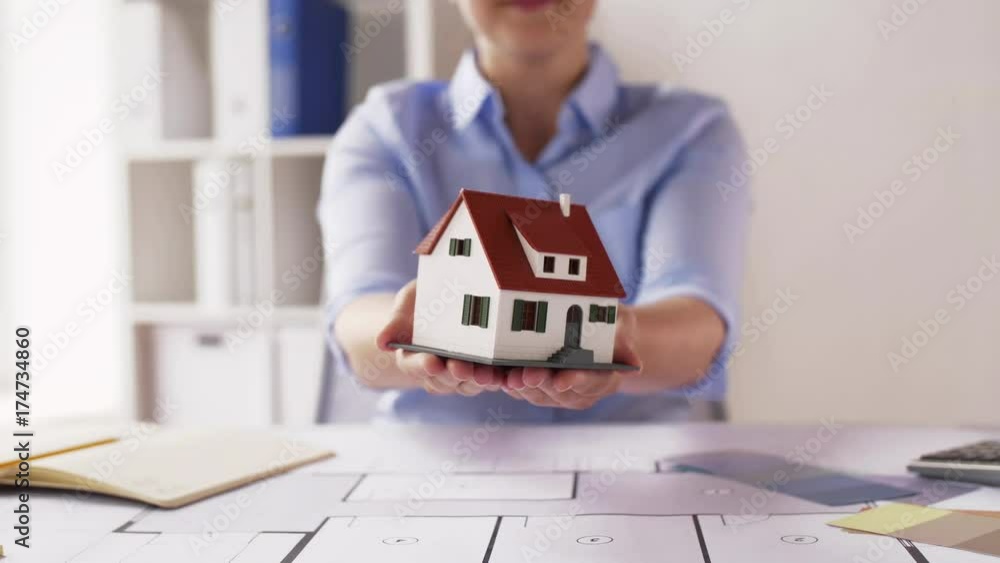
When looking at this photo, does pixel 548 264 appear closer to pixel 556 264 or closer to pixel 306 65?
pixel 556 264

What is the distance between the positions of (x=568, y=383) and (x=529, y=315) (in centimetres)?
7

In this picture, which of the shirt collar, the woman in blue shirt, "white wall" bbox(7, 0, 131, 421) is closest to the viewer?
the woman in blue shirt

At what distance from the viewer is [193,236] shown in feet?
6.58

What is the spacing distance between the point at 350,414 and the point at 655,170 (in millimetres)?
620

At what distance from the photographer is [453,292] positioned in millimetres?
749

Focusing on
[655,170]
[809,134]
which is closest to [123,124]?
[655,170]

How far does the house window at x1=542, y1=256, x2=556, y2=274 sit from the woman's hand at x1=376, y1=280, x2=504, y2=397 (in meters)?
0.09

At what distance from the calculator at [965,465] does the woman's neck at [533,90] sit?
2.44 feet

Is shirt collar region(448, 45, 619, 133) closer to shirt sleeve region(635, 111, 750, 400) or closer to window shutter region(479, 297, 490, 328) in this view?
shirt sleeve region(635, 111, 750, 400)

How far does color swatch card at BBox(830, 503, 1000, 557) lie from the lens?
60cm

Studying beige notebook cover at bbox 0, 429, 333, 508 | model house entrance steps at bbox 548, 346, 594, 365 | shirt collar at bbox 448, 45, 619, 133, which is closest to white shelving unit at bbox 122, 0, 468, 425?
shirt collar at bbox 448, 45, 619, 133

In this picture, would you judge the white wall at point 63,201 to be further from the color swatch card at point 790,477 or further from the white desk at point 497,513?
the color swatch card at point 790,477

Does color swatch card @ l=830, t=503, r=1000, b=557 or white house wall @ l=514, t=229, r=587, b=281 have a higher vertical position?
white house wall @ l=514, t=229, r=587, b=281

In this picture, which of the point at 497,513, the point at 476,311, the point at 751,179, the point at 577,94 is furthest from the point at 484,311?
the point at 751,179
